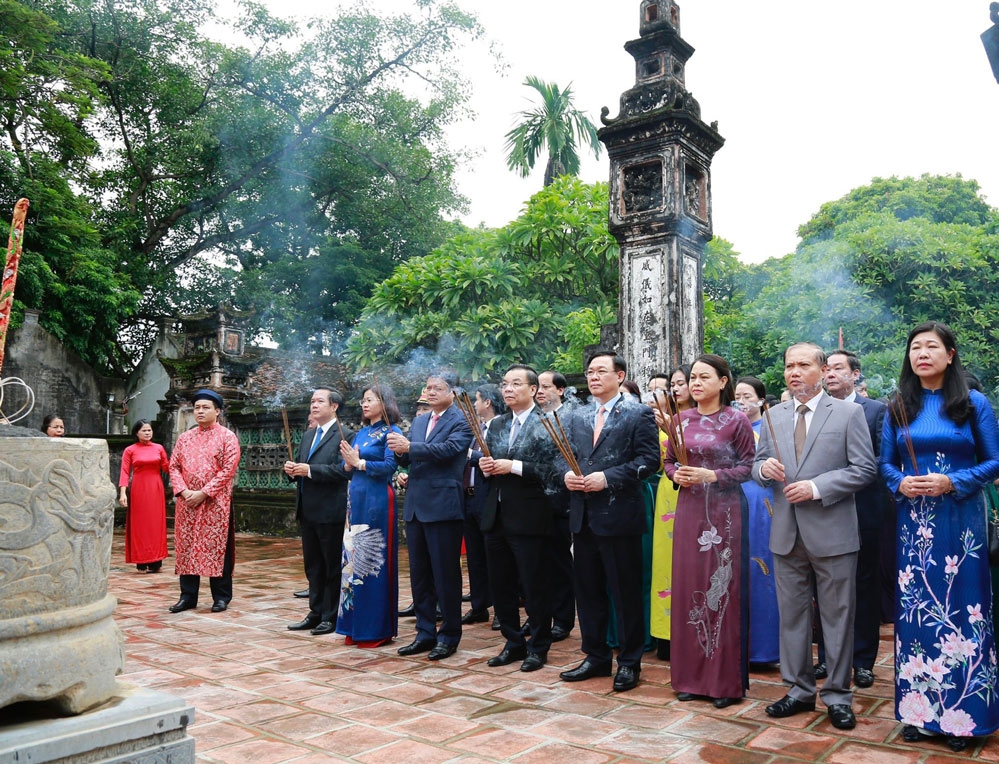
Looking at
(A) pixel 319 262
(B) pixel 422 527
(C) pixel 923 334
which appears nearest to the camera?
(C) pixel 923 334

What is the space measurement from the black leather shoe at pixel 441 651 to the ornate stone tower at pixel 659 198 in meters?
3.40

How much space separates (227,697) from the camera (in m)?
3.79

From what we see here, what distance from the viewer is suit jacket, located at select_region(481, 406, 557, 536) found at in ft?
14.3

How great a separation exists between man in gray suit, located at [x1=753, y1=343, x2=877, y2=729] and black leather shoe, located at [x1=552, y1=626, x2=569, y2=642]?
1746 mm

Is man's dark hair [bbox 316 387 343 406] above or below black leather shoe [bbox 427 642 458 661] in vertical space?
above

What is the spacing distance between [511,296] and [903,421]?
10.9 meters

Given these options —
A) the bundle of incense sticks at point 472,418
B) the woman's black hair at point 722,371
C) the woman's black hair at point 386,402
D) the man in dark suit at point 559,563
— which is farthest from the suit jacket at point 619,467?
the woman's black hair at point 386,402

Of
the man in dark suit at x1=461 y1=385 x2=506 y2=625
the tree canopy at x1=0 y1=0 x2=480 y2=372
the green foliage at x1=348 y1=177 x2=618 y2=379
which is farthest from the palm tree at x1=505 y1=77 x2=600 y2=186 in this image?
the man in dark suit at x1=461 y1=385 x2=506 y2=625

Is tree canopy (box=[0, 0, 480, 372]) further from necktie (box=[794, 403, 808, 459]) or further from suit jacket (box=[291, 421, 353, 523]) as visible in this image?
necktie (box=[794, 403, 808, 459])

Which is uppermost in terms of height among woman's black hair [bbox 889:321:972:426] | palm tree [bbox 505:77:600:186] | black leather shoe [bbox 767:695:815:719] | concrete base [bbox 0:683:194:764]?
palm tree [bbox 505:77:600:186]

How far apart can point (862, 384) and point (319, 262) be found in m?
18.1

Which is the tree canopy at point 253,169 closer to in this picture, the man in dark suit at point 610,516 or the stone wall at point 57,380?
the stone wall at point 57,380

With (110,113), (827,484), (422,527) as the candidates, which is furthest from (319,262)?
(827,484)

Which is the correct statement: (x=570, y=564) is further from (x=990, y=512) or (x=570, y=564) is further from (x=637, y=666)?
(x=990, y=512)
